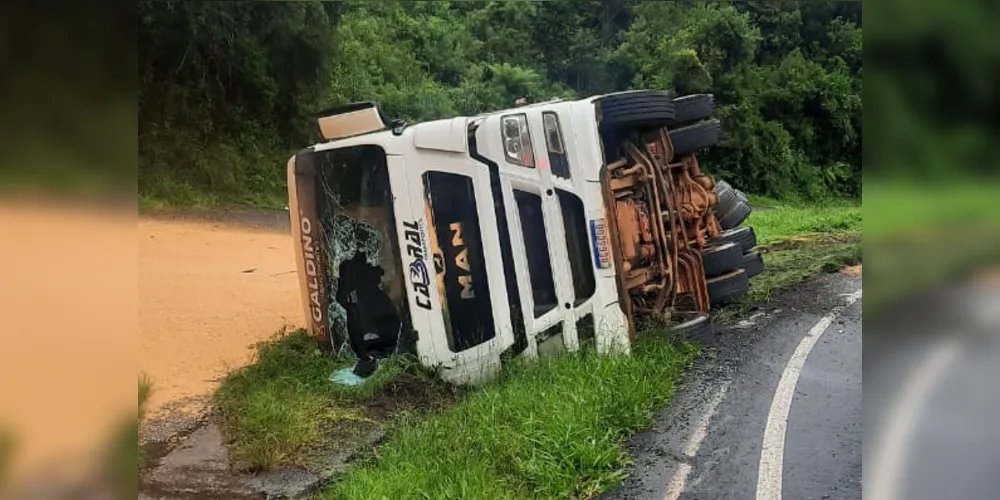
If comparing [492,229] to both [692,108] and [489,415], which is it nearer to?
[489,415]

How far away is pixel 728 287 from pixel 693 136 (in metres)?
0.44

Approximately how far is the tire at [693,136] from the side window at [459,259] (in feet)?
2.00

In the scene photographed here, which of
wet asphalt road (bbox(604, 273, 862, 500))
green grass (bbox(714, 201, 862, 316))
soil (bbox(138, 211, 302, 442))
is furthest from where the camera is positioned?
green grass (bbox(714, 201, 862, 316))

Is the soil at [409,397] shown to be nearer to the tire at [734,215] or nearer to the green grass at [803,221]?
the tire at [734,215]

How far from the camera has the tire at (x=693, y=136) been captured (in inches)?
87.4

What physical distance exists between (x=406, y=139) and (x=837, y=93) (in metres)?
1.16

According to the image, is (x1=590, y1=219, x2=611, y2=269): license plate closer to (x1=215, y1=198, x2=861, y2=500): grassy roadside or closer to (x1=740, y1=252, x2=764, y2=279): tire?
(x1=215, y1=198, x2=861, y2=500): grassy roadside

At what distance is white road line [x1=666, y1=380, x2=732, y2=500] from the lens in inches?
74.8

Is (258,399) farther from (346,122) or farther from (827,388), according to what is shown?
(827,388)

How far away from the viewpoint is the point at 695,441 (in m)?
1.98

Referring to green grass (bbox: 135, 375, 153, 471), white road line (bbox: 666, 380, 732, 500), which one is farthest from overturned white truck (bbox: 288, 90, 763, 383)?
green grass (bbox: 135, 375, 153, 471)

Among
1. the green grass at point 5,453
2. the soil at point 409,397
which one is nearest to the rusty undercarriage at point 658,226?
the soil at point 409,397

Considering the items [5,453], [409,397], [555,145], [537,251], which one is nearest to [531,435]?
[409,397]

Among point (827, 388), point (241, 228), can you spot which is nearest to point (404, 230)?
point (241, 228)
